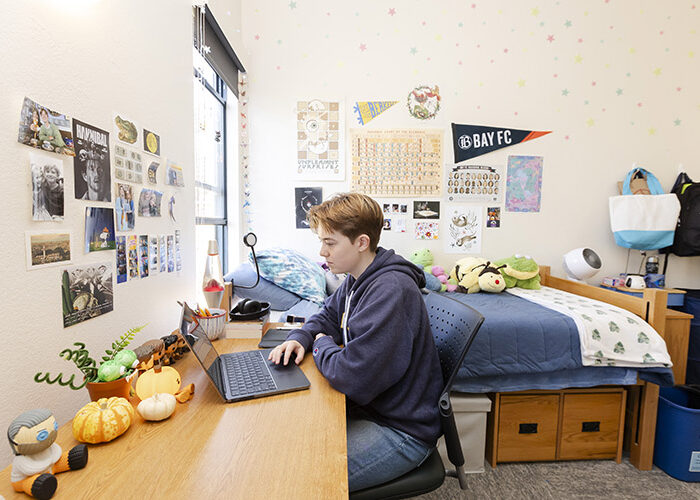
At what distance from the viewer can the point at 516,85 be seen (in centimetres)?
262

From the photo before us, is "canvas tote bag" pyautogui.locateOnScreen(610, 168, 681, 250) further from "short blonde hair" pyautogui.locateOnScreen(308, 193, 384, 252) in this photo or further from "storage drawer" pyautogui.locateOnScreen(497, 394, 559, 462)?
"short blonde hair" pyautogui.locateOnScreen(308, 193, 384, 252)

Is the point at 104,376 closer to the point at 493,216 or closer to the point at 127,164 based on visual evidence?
the point at 127,164

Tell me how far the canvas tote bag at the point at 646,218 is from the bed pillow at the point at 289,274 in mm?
2275

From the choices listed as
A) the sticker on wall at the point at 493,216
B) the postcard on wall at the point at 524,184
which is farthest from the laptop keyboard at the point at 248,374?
the postcard on wall at the point at 524,184

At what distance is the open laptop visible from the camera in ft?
2.57

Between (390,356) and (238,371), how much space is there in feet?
1.32

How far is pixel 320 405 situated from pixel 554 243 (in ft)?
8.53

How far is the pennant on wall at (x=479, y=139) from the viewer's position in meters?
2.62

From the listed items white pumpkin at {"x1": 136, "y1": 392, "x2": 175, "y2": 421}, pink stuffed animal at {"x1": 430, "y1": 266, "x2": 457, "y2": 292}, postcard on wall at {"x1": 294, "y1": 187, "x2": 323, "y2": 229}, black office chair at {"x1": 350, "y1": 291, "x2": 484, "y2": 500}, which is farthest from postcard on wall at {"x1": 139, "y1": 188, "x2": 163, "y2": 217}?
pink stuffed animal at {"x1": 430, "y1": 266, "x2": 457, "y2": 292}

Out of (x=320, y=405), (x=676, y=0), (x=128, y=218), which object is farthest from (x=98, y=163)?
(x=676, y=0)

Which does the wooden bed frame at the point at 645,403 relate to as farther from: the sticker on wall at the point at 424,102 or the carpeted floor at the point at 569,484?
the sticker on wall at the point at 424,102

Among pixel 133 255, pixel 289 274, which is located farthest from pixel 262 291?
pixel 133 255

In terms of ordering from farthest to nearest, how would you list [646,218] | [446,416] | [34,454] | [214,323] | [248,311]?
[646,218], [248,311], [214,323], [446,416], [34,454]

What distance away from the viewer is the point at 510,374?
1646 millimetres
